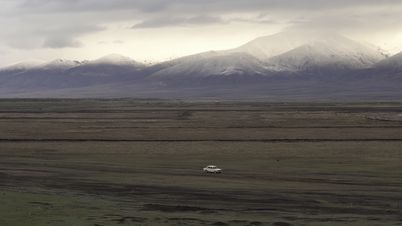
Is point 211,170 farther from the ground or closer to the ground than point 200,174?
farther from the ground

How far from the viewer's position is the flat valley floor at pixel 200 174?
41.3 m

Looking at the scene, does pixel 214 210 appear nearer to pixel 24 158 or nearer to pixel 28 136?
pixel 24 158

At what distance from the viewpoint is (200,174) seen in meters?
63.1

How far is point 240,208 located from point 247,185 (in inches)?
439

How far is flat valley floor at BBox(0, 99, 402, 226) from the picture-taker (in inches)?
1626

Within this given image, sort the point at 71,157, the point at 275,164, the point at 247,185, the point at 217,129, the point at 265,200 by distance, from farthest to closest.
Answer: the point at 217,129, the point at 71,157, the point at 275,164, the point at 247,185, the point at 265,200

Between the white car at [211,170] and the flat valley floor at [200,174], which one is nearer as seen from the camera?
the flat valley floor at [200,174]

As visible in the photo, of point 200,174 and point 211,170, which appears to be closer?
point 200,174

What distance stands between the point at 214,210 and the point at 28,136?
63985 millimetres

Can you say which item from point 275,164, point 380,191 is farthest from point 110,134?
point 380,191

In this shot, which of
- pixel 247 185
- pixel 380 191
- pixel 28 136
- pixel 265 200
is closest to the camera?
pixel 265 200

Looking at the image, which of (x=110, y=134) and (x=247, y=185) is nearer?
(x=247, y=185)

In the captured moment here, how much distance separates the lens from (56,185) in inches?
2130

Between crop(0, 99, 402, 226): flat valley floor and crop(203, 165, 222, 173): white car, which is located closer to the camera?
crop(0, 99, 402, 226): flat valley floor
